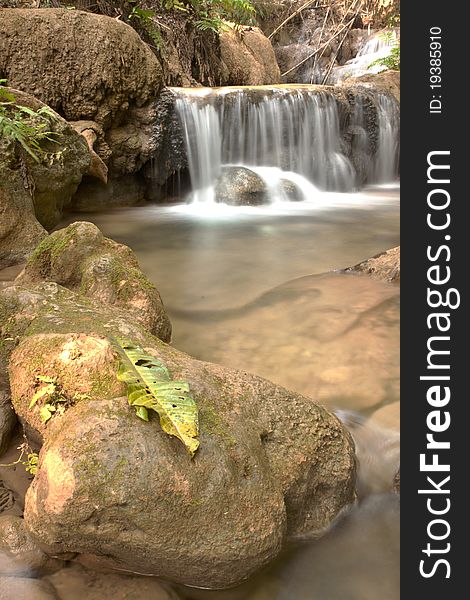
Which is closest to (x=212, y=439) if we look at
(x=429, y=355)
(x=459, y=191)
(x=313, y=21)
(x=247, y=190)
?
(x=429, y=355)

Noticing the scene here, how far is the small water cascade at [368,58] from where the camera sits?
18.4 meters

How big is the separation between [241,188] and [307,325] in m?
6.38

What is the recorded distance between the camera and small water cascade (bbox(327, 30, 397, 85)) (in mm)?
18359

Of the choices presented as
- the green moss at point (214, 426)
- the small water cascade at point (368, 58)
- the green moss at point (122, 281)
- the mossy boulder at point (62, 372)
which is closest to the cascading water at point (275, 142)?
the small water cascade at point (368, 58)

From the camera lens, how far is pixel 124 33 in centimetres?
933

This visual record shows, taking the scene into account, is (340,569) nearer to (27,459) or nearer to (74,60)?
(27,459)

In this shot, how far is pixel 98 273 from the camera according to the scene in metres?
3.65

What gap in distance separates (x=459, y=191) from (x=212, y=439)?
128cm

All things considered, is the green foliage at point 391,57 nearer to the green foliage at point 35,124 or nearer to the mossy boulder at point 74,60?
the mossy boulder at point 74,60

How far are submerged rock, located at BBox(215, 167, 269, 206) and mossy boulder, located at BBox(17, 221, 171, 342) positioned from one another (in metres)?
6.22

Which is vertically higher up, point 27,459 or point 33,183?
point 33,183

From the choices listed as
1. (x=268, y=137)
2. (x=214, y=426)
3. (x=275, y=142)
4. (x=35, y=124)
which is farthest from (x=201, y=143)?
(x=214, y=426)

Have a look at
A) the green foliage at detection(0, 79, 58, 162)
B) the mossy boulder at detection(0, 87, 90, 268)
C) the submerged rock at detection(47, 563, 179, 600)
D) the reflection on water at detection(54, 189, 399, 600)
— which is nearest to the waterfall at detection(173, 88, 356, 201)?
the reflection on water at detection(54, 189, 399, 600)

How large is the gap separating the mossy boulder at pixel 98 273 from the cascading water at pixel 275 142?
20.9ft
